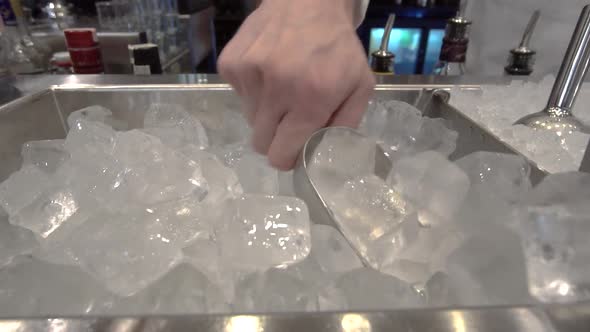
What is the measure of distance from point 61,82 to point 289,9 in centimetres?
78

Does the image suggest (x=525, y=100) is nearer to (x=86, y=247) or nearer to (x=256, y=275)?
(x=256, y=275)

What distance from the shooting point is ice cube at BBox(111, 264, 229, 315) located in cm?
42

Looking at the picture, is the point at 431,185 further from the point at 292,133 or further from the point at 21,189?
the point at 21,189

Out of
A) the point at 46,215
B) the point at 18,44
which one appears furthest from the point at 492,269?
the point at 18,44

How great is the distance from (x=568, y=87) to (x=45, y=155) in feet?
3.46

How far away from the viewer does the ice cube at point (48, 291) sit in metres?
0.43

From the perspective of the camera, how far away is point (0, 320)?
0.92ft

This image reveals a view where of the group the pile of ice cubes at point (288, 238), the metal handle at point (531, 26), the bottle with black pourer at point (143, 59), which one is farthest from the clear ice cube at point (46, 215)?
the metal handle at point (531, 26)

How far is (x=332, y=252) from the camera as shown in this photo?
0.48m

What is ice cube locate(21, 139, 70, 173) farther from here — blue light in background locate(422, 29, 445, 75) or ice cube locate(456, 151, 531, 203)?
blue light in background locate(422, 29, 445, 75)

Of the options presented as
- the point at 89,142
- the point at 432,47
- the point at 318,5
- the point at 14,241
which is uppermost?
the point at 318,5

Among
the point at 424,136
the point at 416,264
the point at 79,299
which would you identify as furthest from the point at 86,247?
the point at 424,136

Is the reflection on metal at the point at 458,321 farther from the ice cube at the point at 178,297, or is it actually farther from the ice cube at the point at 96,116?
the ice cube at the point at 96,116

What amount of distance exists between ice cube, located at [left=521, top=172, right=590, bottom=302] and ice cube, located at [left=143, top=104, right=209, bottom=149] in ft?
2.18
